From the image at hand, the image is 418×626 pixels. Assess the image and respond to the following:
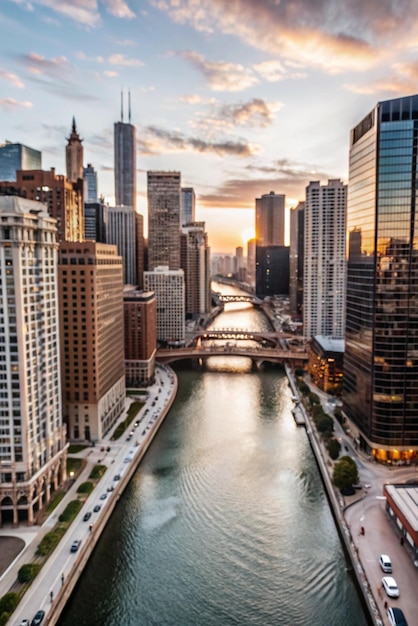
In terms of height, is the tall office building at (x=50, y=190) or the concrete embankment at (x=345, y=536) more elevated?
the tall office building at (x=50, y=190)

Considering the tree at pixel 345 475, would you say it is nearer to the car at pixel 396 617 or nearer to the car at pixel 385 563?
the car at pixel 385 563

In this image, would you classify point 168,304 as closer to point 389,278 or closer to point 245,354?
point 245,354

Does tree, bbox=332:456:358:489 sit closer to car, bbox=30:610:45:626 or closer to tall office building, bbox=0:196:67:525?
tall office building, bbox=0:196:67:525

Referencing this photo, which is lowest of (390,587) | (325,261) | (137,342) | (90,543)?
(90,543)

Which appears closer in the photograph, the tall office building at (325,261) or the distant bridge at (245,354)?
the distant bridge at (245,354)

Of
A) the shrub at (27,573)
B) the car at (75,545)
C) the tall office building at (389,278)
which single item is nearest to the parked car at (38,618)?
the shrub at (27,573)

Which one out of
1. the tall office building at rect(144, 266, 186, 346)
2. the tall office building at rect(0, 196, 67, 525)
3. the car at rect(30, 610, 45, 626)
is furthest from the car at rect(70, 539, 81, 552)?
the tall office building at rect(144, 266, 186, 346)

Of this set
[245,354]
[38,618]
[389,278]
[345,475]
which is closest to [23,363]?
[38,618]

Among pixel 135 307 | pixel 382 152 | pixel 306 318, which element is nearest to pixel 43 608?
pixel 382 152
